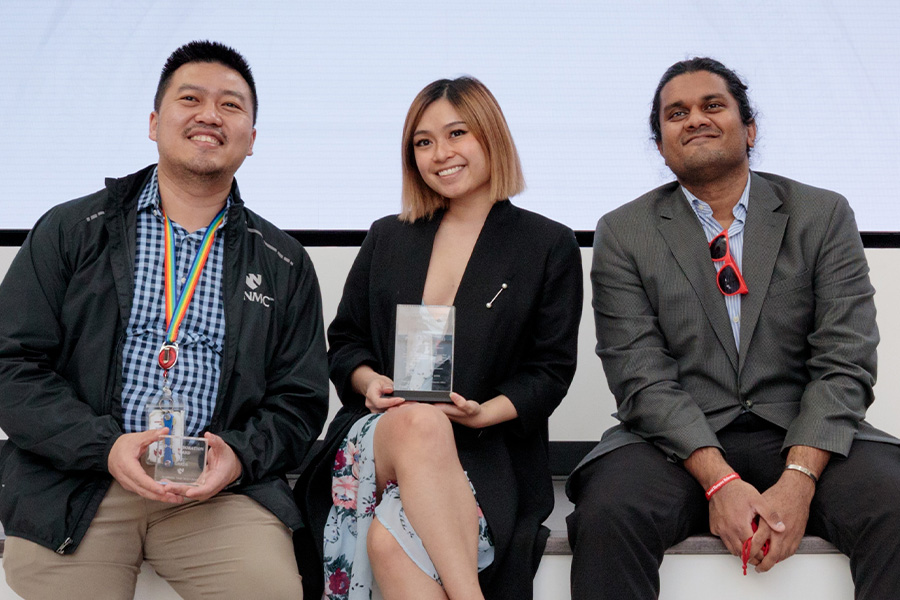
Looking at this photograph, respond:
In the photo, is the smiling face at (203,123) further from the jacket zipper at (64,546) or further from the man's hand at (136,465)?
the jacket zipper at (64,546)

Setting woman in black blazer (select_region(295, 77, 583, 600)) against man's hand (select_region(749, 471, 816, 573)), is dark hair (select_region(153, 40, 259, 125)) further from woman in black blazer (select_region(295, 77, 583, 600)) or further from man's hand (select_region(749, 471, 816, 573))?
man's hand (select_region(749, 471, 816, 573))

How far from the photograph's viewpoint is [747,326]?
2.38 metres

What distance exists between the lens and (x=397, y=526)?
1.98 meters

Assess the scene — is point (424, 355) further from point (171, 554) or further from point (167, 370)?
point (171, 554)

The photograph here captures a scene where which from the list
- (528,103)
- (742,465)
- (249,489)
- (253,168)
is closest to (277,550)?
(249,489)

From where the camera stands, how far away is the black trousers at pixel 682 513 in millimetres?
2045

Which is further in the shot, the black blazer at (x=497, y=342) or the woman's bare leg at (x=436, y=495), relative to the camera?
the black blazer at (x=497, y=342)

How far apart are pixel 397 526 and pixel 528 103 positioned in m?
1.86

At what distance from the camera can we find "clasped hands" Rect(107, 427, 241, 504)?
1.91 metres

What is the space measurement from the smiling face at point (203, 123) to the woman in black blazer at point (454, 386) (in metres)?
0.46

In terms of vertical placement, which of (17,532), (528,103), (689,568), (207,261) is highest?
(528,103)

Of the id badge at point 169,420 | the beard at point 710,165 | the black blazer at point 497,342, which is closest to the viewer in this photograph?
the id badge at point 169,420

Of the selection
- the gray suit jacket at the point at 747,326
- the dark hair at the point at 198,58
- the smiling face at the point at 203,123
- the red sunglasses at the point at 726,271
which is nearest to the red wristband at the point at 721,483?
the gray suit jacket at the point at 747,326

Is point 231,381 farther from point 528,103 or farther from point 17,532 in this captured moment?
point 528,103
